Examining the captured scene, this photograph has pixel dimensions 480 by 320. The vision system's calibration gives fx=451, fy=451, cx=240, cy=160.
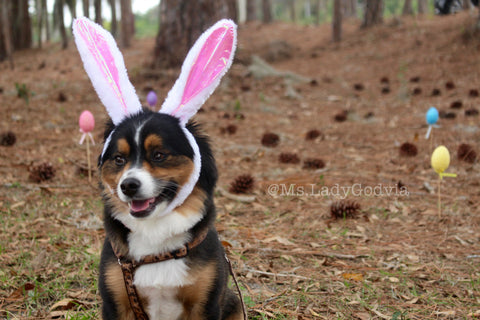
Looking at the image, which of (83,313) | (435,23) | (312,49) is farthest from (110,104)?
(435,23)

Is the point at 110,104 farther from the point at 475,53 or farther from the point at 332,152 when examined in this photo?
the point at 475,53

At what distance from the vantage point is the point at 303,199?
5.27m

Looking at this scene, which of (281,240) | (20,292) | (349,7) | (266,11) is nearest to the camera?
(20,292)

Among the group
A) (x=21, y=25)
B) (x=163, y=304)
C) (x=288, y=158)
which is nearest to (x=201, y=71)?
(x=163, y=304)

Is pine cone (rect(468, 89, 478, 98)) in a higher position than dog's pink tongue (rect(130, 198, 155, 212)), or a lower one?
lower

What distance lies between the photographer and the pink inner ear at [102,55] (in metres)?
2.46

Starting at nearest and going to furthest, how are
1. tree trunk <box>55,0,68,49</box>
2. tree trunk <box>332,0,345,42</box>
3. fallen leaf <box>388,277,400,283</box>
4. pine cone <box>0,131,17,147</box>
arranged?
fallen leaf <box>388,277,400,283</box> → pine cone <box>0,131,17,147</box> → tree trunk <box>332,0,345,42</box> → tree trunk <box>55,0,68,49</box>

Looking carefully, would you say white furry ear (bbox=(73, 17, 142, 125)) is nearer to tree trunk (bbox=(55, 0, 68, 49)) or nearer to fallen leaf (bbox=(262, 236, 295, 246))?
fallen leaf (bbox=(262, 236, 295, 246))

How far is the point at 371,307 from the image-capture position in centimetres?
316

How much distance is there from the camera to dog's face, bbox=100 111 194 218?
2.27 metres

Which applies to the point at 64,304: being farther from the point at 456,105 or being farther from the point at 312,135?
the point at 456,105

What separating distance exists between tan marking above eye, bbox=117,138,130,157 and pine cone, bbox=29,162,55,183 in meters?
3.37

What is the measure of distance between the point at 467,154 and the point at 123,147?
5226mm

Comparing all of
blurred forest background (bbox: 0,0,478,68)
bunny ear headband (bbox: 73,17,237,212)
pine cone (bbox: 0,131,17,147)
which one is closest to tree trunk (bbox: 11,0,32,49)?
blurred forest background (bbox: 0,0,478,68)
